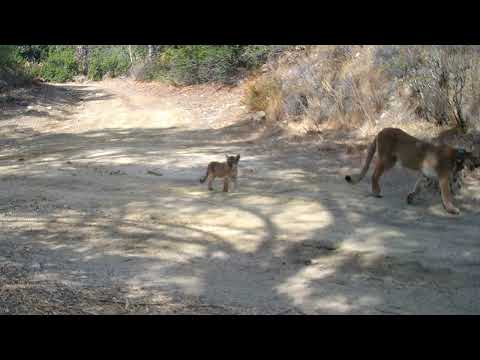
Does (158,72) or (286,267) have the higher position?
(158,72)

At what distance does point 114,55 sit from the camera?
6253 centimetres

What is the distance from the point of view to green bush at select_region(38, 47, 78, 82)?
50.6 meters

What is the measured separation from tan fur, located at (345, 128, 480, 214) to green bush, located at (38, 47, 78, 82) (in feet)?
142

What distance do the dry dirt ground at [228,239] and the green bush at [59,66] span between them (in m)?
39.4

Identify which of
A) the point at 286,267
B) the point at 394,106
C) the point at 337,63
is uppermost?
the point at 337,63

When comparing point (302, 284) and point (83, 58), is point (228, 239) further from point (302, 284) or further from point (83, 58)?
point (83, 58)

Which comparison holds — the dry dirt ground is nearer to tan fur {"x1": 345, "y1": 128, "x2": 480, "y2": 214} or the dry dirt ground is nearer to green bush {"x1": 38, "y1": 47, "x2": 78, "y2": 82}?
tan fur {"x1": 345, "y1": 128, "x2": 480, "y2": 214}

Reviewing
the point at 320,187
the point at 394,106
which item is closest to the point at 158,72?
the point at 394,106

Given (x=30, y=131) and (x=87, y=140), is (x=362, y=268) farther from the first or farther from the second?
(x=30, y=131)

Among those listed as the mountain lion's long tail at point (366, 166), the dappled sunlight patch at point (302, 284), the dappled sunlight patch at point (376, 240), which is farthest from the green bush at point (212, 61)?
the dappled sunlight patch at point (302, 284)

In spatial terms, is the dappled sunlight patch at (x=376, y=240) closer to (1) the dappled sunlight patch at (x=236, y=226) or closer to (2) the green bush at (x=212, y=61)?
(1) the dappled sunlight patch at (x=236, y=226)

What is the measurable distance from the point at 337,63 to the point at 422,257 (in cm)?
1191

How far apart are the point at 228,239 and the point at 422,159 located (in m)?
3.67

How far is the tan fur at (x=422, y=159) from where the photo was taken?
8.57m
